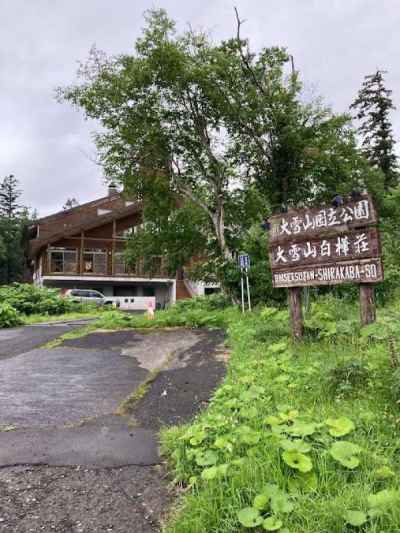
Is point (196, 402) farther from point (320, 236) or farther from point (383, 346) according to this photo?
point (320, 236)

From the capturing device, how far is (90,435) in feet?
10.7

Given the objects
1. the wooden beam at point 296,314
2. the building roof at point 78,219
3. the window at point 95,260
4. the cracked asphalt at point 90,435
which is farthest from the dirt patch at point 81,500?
the window at point 95,260

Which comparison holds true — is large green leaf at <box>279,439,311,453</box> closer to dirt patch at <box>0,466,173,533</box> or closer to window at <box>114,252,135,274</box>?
dirt patch at <box>0,466,173,533</box>

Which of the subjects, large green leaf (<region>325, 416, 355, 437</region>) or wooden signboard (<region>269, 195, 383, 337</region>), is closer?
large green leaf (<region>325, 416, 355, 437</region>)

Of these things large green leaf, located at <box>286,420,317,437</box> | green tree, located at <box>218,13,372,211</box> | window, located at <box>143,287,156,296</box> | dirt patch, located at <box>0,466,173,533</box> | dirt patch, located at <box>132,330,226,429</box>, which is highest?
green tree, located at <box>218,13,372,211</box>

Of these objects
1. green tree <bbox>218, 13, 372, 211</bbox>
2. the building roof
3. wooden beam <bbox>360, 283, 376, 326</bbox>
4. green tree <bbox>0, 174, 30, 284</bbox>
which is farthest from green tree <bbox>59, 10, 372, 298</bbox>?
green tree <bbox>0, 174, 30, 284</bbox>

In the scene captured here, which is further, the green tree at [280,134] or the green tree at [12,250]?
the green tree at [12,250]

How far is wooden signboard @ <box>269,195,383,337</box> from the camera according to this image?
196 inches

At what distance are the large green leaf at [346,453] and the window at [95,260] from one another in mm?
29476

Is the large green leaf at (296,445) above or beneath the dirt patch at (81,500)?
above

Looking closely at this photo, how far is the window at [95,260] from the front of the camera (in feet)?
99.1

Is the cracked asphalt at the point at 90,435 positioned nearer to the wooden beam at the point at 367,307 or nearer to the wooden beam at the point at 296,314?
the wooden beam at the point at 296,314

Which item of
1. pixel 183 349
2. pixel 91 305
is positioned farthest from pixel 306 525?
pixel 91 305

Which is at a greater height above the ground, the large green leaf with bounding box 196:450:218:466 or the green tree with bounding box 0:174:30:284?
the green tree with bounding box 0:174:30:284
